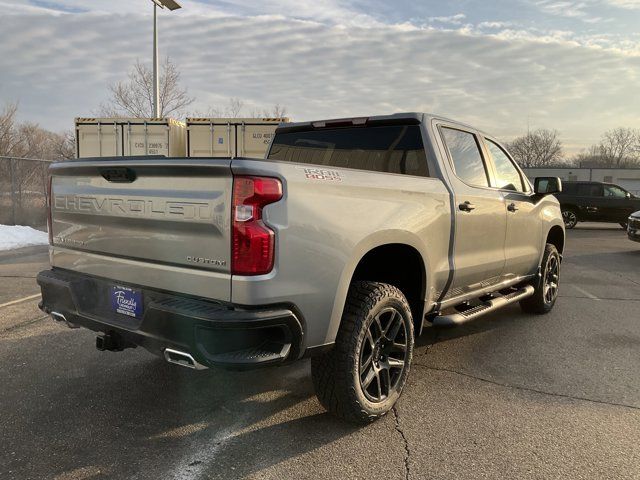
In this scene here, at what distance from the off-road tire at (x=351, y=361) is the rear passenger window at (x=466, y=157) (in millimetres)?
1515

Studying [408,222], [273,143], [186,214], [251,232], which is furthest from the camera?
[273,143]

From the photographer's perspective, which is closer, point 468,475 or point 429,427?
point 468,475

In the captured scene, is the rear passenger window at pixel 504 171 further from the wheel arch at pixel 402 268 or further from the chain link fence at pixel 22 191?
the chain link fence at pixel 22 191

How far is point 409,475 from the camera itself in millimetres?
A: 2654

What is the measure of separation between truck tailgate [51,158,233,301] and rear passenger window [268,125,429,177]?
1544 millimetres

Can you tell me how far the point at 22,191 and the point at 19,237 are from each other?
279 centimetres

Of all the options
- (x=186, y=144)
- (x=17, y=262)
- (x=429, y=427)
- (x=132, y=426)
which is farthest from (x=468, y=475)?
(x=186, y=144)

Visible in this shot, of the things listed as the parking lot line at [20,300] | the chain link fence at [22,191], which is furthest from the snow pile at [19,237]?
the parking lot line at [20,300]

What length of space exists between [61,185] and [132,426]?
163 centimetres

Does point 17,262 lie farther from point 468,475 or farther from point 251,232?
point 468,475

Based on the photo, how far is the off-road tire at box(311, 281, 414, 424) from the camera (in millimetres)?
2957

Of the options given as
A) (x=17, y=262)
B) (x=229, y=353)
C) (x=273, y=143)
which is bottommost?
(x=17, y=262)

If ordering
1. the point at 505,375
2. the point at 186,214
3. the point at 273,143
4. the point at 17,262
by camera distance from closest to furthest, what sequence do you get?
1. the point at 186,214
2. the point at 505,375
3. the point at 273,143
4. the point at 17,262

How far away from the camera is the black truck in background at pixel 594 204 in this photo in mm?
18984
